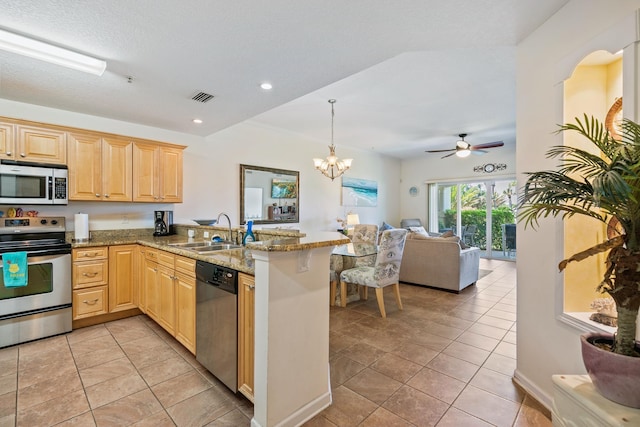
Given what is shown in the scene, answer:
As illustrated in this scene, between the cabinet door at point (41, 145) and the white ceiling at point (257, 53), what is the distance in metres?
0.35

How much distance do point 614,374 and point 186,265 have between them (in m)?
2.56

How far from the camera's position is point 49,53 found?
209 cm

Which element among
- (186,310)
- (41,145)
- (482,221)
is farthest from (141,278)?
(482,221)

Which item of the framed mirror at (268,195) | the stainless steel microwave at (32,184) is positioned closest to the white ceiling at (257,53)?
the stainless steel microwave at (32,184)

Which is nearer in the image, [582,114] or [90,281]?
[582,114]

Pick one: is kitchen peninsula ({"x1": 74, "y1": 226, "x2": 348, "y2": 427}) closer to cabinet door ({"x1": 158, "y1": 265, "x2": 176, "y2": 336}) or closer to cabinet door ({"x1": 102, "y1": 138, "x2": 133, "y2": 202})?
cabinet door ({"x1": 158, "y1": 265, "x2": 176, "y2": 336})

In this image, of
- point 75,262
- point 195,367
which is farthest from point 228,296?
point 75,262

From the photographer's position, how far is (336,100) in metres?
4.04

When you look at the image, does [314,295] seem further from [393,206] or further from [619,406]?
[393,206]

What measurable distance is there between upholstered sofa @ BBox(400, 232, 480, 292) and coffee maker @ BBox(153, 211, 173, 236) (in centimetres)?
371

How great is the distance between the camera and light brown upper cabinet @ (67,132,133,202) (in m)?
3.16

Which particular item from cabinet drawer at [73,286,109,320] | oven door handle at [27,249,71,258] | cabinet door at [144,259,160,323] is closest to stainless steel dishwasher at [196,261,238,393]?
cabinet door at [144,259,160,323]

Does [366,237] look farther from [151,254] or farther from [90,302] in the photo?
[90,302]

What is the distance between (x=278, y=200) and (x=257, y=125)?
4.65 feet
